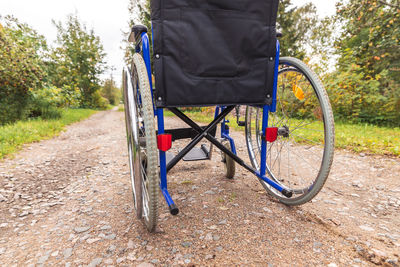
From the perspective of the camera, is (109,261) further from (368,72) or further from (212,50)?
(368,72)

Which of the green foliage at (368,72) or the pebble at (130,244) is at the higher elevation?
the green foliage at (368,72)

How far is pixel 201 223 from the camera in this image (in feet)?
4.42

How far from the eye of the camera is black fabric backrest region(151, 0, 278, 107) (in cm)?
116

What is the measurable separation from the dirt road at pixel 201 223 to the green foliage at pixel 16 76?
3932 mm

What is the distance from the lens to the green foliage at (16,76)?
4945mm

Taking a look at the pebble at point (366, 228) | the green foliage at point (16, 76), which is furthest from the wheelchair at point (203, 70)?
the green foliage at point (16, 76)

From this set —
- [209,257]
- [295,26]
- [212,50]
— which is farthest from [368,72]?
[295,26]

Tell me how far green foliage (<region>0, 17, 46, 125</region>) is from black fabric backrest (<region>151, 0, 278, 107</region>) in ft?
19.3

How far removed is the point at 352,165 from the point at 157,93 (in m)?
2.62

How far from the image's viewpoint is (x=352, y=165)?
2.50 metres

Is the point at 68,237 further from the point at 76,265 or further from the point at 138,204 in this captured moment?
the point at 138,204

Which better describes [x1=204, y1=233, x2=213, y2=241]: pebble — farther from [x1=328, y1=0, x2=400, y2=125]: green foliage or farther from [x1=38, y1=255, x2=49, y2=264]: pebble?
[x1=328, y1=0, x2=400, y2=125]: green foliage

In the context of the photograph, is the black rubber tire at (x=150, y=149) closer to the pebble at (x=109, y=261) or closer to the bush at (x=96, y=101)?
the pebble at (x=109, y=261)

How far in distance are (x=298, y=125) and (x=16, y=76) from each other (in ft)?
21.3
